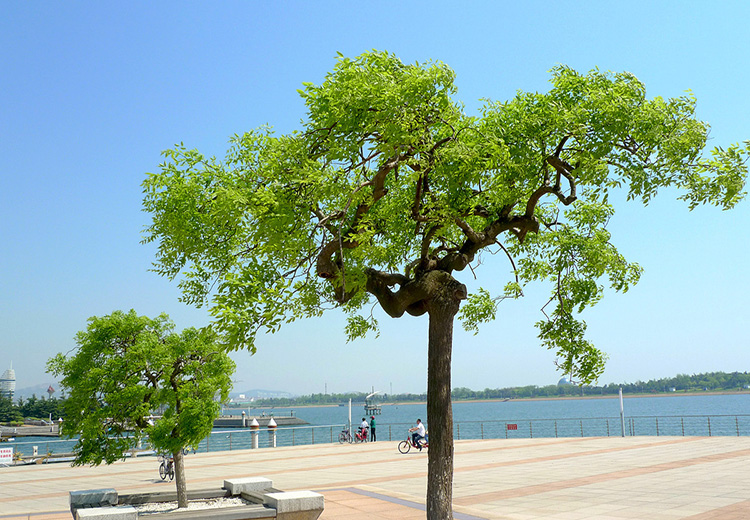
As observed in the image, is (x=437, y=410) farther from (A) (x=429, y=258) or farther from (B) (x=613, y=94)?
(B) (x=613, y=94)

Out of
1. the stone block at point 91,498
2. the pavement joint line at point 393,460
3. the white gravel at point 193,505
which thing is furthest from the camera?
the pavement joint line at point 393,460

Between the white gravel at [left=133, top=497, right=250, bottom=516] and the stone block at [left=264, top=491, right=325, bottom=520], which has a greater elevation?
the stone block at [left=264, top=491, right=325, bottom=520]

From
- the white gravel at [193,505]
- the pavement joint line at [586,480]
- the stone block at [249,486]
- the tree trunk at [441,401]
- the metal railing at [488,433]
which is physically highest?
the tree trunk at [441,401]

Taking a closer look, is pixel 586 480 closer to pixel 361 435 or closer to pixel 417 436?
pixel 417 436

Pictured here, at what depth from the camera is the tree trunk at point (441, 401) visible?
7.79 m

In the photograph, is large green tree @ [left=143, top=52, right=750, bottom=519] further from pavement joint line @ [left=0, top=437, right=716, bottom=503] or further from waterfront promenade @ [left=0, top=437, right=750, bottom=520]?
pavement joint line @ [left=0, top=437, right=716, bottom=503]

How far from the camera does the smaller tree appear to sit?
10.1m

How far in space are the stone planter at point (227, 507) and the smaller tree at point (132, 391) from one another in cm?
61

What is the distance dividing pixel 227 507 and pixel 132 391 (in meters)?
2.48

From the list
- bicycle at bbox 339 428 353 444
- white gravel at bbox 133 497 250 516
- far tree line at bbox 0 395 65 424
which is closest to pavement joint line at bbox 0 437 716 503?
white gravel at bbox 133 497 250 516

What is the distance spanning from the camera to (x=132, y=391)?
33.2 feet

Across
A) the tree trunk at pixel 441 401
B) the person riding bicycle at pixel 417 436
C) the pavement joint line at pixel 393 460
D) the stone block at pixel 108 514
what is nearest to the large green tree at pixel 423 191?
the tree trunk at pixel 441 401

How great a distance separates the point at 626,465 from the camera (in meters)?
17.1

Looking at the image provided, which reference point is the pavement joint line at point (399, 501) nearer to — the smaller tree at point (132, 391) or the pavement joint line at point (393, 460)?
the pavement joint line at point (393, 460)
